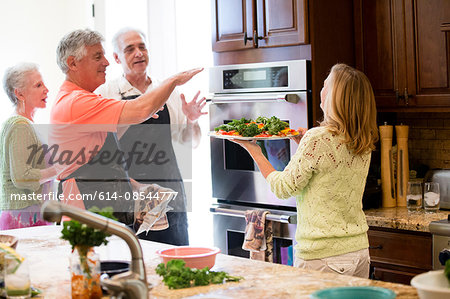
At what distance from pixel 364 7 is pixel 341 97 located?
3.96ft

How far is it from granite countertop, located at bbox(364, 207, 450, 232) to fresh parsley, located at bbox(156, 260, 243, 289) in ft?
4.65

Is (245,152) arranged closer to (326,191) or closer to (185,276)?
(326,191)

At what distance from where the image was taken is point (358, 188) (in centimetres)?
258

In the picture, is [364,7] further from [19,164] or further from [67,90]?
[19,164]

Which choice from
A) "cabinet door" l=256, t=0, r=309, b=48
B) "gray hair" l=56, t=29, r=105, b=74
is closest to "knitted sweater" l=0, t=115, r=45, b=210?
"gray hair" l=56, t=29, r=105, b=74

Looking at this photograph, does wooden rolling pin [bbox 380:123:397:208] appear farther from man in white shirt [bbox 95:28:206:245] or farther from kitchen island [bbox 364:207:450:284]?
man in white shirt [bbox 95:28:206:245]

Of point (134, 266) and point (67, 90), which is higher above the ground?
point (67, 90)

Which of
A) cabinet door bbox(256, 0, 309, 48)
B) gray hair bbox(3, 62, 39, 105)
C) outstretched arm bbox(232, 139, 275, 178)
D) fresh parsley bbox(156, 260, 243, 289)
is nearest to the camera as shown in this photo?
fresh parsley bbox(156, 260, 243, 289)

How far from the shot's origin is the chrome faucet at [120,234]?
4.83 feet

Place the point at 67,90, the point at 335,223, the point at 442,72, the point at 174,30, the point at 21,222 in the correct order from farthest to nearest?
the point at 174,30 < the point at 21,222 < the point at 442,72 < the point at 67,90 < the point at 335,223

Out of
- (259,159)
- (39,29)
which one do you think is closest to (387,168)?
(259,159)

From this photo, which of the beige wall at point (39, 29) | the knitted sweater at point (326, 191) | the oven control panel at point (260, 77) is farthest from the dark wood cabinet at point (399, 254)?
the beige wall at point (39, 29)

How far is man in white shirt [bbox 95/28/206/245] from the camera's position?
346 cm

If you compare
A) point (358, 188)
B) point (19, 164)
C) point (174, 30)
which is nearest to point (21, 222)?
point (19, 164)
